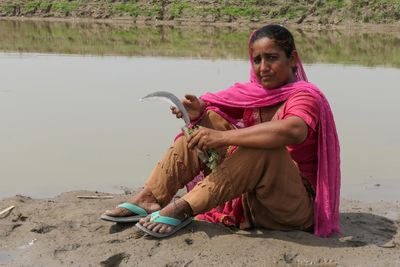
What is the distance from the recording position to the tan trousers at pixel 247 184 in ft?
10.3

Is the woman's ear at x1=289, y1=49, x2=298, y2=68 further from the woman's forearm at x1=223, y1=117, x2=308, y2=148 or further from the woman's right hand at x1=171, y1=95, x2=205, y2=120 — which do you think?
the woman's right hand at x1=171, y1=95, x2=205, y2=120

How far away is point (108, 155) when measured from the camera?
554 centimetres

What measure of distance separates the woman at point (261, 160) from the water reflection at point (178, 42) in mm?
10118

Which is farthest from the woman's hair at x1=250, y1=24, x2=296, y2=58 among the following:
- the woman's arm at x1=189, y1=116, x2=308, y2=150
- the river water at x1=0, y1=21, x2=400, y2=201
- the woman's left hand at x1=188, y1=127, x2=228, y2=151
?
the river water at x1=0, y1=21, x2=400, y2=201

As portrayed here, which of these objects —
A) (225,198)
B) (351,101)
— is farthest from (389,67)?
(225,198)

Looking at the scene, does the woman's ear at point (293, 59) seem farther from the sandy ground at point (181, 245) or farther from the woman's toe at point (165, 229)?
the woman's toe at point (165, 229)

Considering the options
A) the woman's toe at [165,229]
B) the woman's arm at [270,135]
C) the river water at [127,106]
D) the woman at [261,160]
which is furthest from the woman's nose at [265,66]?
the river water at [127,106]

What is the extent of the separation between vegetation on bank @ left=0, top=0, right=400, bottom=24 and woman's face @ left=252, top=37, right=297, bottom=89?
23.1 m

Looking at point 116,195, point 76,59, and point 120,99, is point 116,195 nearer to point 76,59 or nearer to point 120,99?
point 120,99

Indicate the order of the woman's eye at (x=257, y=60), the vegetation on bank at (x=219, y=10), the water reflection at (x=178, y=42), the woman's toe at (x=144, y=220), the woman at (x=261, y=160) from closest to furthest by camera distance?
1. the woman at (x=261, y=160)
2. the woman's toe at (x=144, y=220)
3. the woman's eye at (x=257, y=60)
4. the water reflection at (x=178, y=42)
5. the vegetation on bank at (x=219, y=10)

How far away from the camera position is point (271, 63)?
10.9 ft

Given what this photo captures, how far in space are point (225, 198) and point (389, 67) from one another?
10.2m

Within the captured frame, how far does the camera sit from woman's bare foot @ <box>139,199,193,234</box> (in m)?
3.22

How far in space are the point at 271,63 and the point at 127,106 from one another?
460 cm
